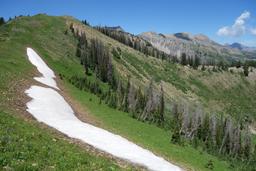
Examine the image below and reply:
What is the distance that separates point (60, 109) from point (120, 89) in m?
40.9

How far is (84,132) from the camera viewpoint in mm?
31953

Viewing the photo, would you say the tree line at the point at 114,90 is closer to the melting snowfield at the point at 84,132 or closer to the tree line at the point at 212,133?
the tree line at the point at 212,133

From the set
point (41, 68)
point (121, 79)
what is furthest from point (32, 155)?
point (121, 79)

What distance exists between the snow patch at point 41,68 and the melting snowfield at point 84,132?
13.7 meters

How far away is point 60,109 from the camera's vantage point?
4112cm

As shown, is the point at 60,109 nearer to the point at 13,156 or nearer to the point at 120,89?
the point at 13,156

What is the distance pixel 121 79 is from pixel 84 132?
84.5 metres

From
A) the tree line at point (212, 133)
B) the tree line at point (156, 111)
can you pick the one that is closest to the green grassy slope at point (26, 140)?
the tree line at point (156, 111)

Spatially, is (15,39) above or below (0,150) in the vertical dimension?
above

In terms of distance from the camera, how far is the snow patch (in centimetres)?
6098

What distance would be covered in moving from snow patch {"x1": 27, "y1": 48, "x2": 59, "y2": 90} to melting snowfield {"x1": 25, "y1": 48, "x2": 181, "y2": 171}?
45.0ft

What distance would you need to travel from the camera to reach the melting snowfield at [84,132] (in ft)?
89.3

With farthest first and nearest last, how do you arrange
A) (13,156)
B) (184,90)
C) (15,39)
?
(184,90) → (15,39) → (13,156)

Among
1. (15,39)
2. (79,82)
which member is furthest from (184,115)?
(15,39)
